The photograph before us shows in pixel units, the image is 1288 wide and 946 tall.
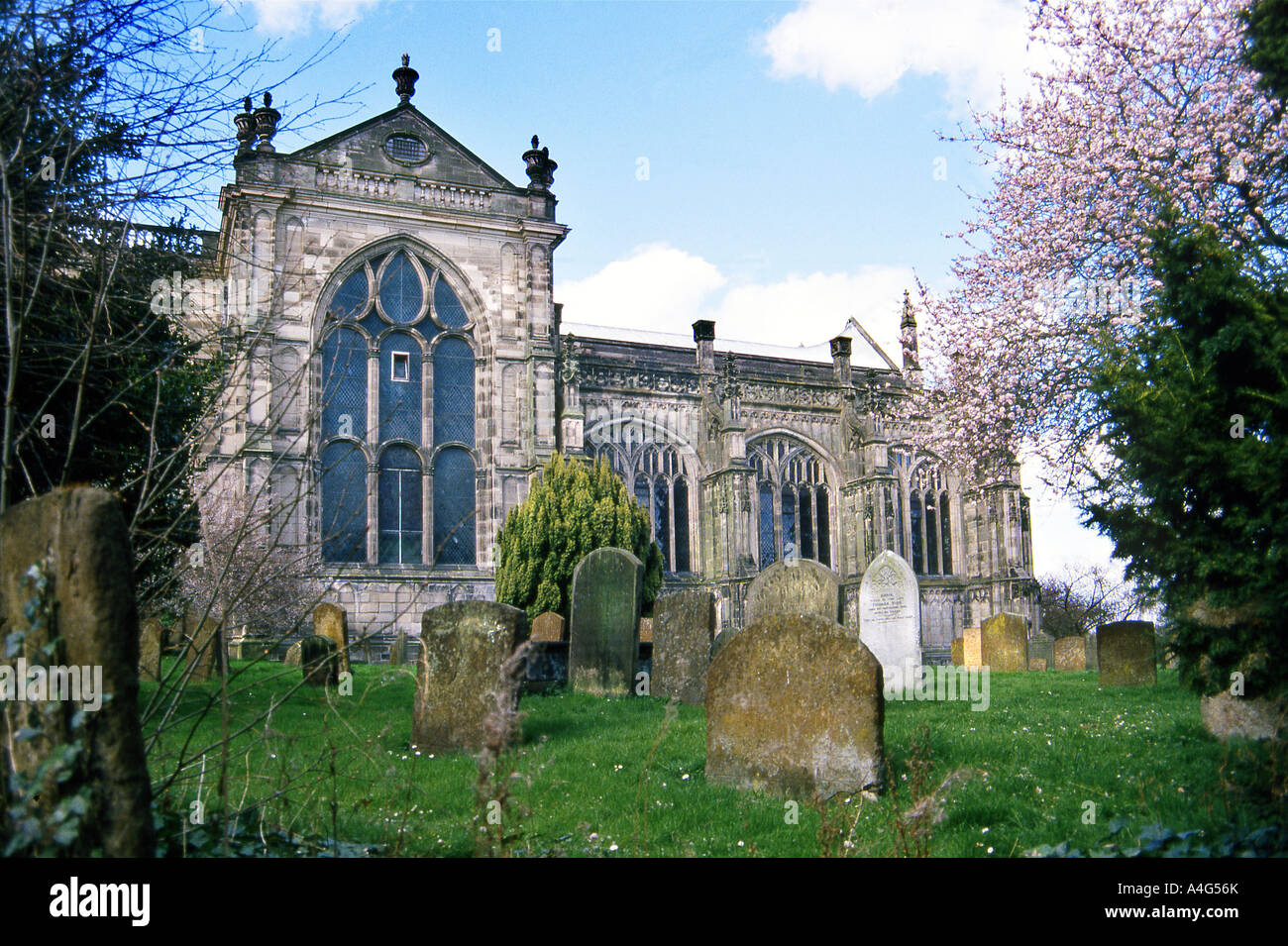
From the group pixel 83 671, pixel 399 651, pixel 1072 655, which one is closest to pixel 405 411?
pixel 399 651

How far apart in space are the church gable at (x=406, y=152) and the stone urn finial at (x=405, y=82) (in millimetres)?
220

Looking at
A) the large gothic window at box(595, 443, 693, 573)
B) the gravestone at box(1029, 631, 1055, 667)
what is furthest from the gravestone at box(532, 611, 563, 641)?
the large gothic window at box(595, 443, 693, 573)

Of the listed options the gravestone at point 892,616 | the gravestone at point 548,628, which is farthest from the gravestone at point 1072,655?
the gravestone at point 548,628

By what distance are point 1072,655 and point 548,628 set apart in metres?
10.0

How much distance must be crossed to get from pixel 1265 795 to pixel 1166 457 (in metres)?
1.83

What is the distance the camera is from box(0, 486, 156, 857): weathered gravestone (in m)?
3.04

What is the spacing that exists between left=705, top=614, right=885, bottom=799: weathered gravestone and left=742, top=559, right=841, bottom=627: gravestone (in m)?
5.04

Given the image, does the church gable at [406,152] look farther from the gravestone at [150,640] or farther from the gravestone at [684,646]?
Result: the gravestone at [684,646]

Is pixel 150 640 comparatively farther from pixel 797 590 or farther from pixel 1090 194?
pixel 1090 194

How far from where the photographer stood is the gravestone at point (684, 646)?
440 inches

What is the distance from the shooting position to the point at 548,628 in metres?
15.0

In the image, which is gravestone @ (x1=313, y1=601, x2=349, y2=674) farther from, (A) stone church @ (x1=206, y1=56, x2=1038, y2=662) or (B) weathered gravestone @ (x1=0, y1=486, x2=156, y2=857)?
(B) weathered gravestone @ (x1=0, y1=486, x2=156, y2=857)
